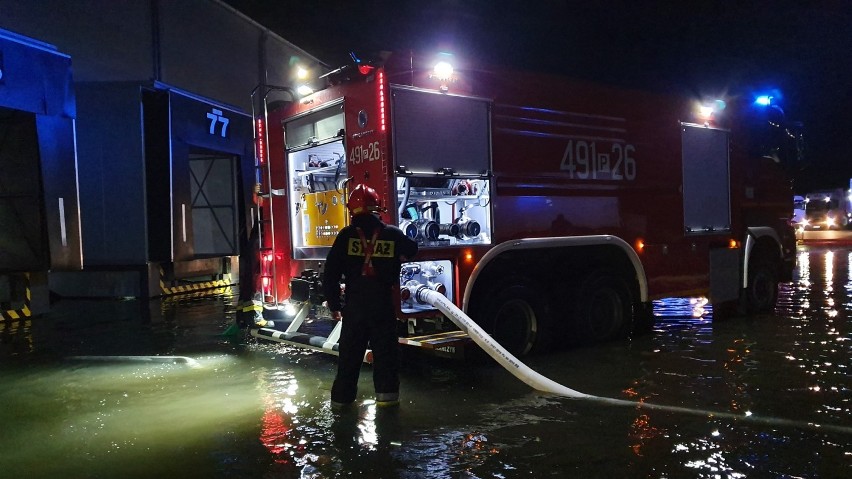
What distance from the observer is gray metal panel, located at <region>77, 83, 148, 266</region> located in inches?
560

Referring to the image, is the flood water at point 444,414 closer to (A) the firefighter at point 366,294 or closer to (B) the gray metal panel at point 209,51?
(A) the firefighter at point 366,294

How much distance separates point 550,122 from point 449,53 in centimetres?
143

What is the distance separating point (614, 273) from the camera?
7527mm

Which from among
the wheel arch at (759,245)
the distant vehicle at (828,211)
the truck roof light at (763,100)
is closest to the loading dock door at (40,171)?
the wheel arch at (759,245)

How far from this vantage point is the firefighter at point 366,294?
4.95m

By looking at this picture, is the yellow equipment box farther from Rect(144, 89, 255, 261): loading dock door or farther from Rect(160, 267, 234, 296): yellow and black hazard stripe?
Rect(160, 267, 234, 296): yellow and black hazard stripe

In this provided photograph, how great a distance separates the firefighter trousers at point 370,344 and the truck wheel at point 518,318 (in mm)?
1497

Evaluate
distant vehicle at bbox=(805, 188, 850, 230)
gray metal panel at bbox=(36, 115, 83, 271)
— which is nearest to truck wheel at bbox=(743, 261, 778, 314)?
gray metal panel at bbox=(36, 115, 83, 271)

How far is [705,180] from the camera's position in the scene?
8.65 metres

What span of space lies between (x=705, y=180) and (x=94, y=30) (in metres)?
13.0

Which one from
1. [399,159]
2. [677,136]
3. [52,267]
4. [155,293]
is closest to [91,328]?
[52,267]

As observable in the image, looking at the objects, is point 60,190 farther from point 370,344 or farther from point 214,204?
point 370,344

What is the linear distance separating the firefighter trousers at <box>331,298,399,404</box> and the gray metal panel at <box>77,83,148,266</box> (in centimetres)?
1100

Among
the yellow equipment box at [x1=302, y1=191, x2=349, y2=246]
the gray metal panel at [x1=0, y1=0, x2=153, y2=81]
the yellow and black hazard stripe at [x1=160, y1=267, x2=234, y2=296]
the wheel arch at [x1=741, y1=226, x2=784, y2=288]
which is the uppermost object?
the gray metal panel at [x1=0, y1=0, x2=153, y2=81]
